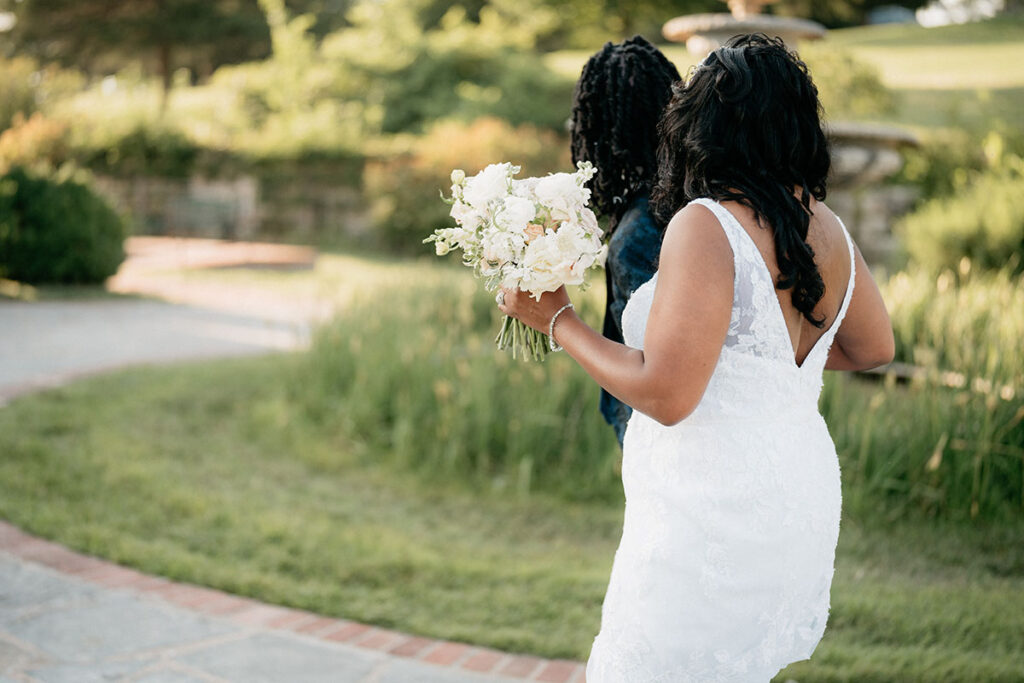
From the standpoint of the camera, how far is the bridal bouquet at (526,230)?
1.83 m

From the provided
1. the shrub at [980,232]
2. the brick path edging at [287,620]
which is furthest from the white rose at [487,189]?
the shrub at [980,232]

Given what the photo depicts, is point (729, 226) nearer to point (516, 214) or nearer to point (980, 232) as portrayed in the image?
point (516, 214)

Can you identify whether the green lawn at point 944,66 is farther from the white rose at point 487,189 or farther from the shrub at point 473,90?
the white rose at point 487,189

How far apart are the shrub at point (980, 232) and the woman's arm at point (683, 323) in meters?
7.36

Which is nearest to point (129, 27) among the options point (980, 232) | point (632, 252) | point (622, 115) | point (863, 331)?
point (980, 232)

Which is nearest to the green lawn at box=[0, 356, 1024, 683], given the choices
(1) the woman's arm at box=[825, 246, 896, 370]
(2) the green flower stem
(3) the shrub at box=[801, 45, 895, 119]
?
(1) the woman's arm at box=[825, 246, 896, 370]

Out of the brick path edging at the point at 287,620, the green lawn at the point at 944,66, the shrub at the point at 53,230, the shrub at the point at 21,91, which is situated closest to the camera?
the brick path edging at the point at 287,620

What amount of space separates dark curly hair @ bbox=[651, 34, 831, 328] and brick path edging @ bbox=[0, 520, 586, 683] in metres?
1.74

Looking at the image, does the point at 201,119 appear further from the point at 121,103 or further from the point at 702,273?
the point at 702,273

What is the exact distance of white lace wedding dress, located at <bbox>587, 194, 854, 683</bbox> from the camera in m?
1.77

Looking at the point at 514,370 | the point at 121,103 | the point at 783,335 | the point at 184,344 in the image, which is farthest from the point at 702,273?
the point at 121,103

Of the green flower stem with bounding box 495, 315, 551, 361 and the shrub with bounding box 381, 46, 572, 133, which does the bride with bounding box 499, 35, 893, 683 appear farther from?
the shrub with bounding box 381, 46, 572, 133

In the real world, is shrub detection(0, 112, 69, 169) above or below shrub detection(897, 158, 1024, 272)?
above

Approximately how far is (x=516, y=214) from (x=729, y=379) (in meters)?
0.53
